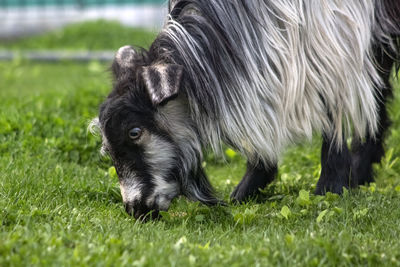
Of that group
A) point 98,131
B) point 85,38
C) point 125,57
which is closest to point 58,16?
point 85,38

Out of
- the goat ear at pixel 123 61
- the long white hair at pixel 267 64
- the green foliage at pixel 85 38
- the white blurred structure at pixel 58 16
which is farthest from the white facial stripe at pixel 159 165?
the white blurred structure at pixel 58 16

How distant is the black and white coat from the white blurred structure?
11.4 meters

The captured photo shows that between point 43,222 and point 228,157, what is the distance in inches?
102

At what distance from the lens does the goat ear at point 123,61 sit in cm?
412

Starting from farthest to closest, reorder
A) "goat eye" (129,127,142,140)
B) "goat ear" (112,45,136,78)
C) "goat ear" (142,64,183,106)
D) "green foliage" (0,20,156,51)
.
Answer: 1. "green foliage" (0,20,156,51)
2. "goat ear" (112,45,136,78)
3. "goat eye" (129,127,142,140)
4. "goat ear" (142,64,183,106)

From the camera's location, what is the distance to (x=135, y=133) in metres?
3.88

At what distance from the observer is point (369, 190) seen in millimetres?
4656

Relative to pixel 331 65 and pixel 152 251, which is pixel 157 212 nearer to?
pixel 152 251

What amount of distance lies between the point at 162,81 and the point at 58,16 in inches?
504

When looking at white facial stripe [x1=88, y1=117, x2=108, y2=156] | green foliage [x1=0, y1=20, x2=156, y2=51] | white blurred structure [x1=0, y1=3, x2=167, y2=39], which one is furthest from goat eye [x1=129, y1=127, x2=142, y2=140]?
white blurred structure [x1=0, y1=3, x2=167, y2=39]

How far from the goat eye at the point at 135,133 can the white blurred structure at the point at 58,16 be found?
38.2ft

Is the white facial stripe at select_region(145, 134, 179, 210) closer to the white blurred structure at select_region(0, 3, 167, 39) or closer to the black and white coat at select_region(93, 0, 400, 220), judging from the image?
the black and white coat at select_region(93, 0, 400, 220)

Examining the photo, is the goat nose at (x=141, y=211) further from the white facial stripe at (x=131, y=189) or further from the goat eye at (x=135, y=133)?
the goat eye at (x=135, y=133)

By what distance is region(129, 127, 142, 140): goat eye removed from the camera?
388 cm
